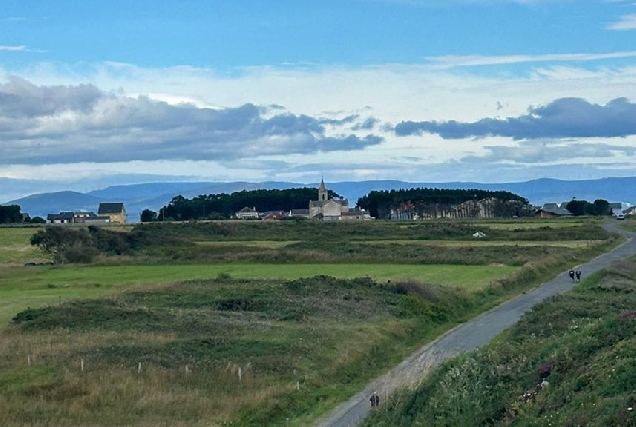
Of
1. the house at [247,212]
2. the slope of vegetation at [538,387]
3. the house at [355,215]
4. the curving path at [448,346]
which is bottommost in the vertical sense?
the curving path at [448,346]

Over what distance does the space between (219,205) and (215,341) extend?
15753 cm

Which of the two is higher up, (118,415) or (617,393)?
(617,393)

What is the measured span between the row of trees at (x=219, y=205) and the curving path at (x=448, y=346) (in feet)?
376

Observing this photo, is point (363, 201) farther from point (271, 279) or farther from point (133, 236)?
point (271, 279)

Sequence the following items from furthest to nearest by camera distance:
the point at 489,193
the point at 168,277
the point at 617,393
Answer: the point at 489,193 < the point at 168,277 < the point at 617,393

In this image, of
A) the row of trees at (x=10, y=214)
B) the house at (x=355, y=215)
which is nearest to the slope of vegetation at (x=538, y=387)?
the row of trees at (x=10, y=214)

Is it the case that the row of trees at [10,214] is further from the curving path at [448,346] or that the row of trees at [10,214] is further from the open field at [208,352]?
the open field at [208,352]

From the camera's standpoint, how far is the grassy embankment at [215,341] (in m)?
20.7

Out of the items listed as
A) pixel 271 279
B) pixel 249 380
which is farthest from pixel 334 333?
pixel 271 279

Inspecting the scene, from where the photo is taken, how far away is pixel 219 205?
184 m

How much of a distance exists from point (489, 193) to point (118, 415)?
175 metres

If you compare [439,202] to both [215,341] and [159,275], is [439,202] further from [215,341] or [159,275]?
[215,341]

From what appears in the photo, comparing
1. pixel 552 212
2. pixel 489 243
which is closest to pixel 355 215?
pixel 552 212

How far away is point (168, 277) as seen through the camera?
56000mm
